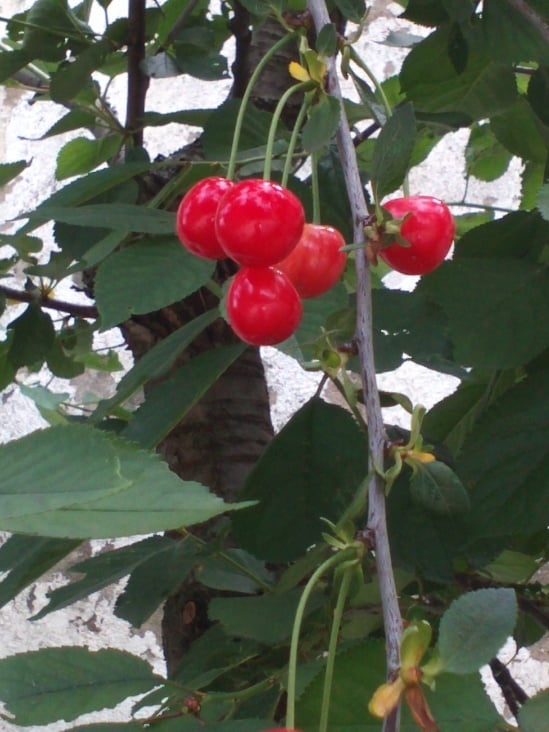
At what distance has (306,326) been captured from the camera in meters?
0.50

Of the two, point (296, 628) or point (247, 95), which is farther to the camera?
point (247, 95)

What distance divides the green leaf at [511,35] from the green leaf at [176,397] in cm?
23

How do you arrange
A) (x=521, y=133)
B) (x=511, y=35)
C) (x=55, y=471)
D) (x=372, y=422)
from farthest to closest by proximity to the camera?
1. (x=521, y=133)
2. (x=511, y=35)
3. (x=372, y=422)
4. (x=55, y=471)

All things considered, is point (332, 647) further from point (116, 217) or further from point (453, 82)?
point (453, 82)

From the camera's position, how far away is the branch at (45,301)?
0.82 m

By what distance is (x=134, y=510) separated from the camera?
231 mm

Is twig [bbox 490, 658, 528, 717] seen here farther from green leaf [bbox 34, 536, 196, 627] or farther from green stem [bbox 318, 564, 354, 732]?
green stem [bbox 318, 564, 354, 732]

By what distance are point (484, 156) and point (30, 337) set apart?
1.60 ft

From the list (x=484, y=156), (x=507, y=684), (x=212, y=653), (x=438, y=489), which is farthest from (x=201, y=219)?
(x=484, y=156)

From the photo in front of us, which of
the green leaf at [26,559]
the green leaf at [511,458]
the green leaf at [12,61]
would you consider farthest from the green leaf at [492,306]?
the green leaf at [12,61]

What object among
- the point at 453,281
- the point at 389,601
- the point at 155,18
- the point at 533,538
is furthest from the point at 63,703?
the point at 155,18

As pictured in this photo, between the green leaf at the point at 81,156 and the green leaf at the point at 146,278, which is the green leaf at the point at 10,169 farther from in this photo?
the green leaf at the point at 146,278

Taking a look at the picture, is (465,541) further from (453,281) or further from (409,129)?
(409,129)

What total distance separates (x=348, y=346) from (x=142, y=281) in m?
0.15
